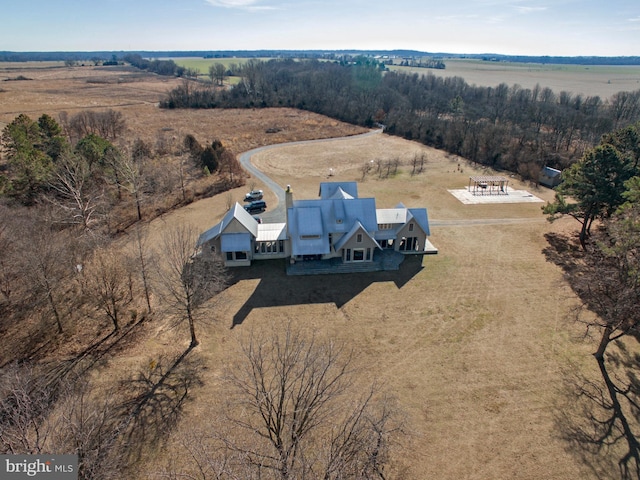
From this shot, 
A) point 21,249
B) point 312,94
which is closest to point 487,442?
point 21,249

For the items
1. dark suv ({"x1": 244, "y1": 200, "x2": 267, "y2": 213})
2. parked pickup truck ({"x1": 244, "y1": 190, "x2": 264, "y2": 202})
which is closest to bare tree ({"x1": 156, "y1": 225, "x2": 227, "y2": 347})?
dark suv ({"x1": 244, "y1": 200, "x2": 267, "y2": 213})

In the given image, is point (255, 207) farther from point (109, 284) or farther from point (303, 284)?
point (109, 284)

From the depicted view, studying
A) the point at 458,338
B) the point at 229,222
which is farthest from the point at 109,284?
the point at 458,338

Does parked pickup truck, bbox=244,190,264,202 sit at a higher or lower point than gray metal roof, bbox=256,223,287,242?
lower

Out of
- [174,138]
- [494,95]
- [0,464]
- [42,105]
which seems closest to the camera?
[0,464]

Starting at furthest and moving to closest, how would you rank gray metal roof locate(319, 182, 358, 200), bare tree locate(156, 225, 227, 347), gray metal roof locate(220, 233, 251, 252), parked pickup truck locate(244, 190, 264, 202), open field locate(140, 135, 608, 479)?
parked pickup truck locate(244, 190, 264, 202), gray metal roof locate(319, 182, 358, 200), gray metal roof locate(220, 233, 251, 252), bare tree locate(156, 225, 227, 347), open field locate(140, 135, 608, 479)

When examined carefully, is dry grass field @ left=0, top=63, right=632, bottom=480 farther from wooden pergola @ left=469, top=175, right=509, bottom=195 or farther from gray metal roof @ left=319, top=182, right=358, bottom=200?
gray metal roof @ left=319, top=182, right=358, bottom=200

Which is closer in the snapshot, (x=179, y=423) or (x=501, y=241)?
(x=179, y=423)

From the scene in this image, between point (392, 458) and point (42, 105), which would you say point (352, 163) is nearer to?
point (392, 458)
